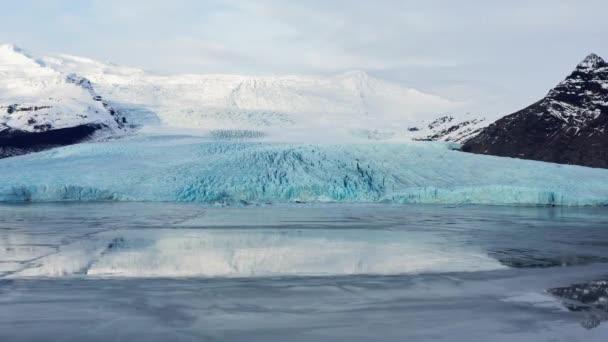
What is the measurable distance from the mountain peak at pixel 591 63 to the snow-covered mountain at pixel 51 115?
23.0 metres

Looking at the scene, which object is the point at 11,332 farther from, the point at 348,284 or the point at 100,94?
the point at 100,94

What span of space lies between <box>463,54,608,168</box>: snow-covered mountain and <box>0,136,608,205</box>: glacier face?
751cm

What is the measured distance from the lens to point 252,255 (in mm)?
7293

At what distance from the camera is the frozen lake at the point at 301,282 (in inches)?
158

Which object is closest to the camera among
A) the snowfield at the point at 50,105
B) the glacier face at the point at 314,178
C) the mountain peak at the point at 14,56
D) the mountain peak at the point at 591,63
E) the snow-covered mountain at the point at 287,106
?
the glacier face at the point at 314,178

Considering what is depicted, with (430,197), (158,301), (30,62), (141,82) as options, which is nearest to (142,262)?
(158,301)

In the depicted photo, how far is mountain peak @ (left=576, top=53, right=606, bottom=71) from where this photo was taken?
3020 cm

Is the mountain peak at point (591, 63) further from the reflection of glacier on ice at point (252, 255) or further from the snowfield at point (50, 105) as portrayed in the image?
the reflection of glacier on ice at point (252, 255)

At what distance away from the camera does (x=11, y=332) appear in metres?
3.83

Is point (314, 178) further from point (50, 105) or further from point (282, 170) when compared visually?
point (50, 105)

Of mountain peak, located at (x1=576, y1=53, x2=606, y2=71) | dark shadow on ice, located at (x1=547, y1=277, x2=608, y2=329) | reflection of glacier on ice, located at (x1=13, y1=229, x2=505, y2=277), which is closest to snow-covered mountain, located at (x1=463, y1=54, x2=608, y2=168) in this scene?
mountain peak, located at (x1=576, y1=53, x2=606, y2=71)

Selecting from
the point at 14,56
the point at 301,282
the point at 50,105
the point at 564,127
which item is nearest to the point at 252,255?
the point at 301,282

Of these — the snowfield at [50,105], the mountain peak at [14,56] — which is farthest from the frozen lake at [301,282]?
the mountain peak at [14,56]

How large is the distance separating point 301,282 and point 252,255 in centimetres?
176
